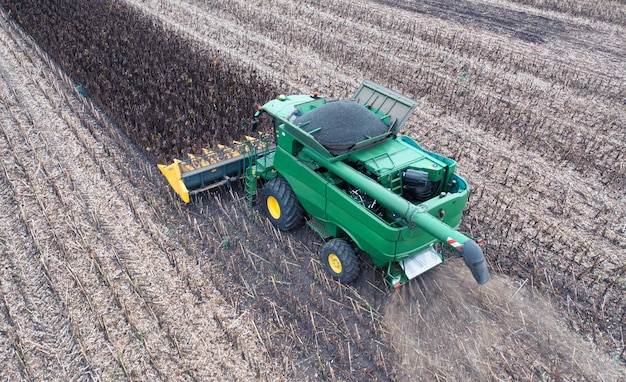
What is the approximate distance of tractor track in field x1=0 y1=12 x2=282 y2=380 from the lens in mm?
4758

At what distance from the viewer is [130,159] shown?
7.75 metres

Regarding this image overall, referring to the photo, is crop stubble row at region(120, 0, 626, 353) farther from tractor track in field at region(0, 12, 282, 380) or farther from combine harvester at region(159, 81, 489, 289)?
tractor track in field at region(0, 12, 282, 380)

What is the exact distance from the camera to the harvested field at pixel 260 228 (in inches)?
193

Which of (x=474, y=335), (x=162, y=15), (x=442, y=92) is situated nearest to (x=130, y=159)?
(x=474, y=335)

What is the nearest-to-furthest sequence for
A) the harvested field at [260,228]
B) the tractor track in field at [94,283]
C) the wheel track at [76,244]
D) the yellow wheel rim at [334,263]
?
the tractor track in field at [94,283]
the harvested field at [260,228]
the wheel track at [76,244]
the yellow wheel rim at [334,263]

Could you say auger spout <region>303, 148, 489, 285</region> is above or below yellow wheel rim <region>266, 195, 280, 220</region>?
above

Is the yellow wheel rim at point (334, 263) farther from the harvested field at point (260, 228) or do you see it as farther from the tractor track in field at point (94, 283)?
the tractor track in field at point (94, 283)

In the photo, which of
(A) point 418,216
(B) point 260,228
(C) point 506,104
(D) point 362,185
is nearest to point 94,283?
(B) point 260,228

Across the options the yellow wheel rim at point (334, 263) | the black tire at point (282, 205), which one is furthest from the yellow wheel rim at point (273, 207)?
the yellow wheel rim at point (334, 263)

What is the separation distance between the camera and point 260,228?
653cm

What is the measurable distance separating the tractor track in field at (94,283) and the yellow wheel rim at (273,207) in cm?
125

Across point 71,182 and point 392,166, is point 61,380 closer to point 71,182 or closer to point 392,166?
point 71,182

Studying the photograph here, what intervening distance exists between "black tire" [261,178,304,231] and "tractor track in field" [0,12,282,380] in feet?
4.13

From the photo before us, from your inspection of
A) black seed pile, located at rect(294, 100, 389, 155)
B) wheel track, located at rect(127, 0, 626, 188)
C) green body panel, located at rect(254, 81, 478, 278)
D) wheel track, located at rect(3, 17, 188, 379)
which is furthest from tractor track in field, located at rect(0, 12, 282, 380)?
wheel track, located at rect(127, 0, 626, 188)
